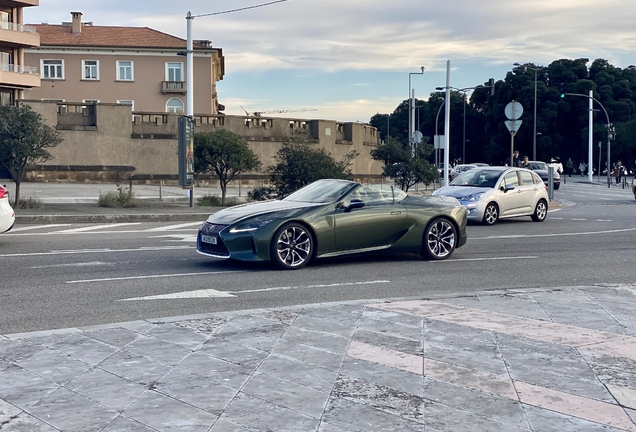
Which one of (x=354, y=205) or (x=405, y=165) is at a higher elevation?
(x=405, y=165)

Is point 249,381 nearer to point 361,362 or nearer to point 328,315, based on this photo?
point 361,362

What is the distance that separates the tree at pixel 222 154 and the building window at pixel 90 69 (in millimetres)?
39459

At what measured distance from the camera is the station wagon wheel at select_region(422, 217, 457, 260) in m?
13.0

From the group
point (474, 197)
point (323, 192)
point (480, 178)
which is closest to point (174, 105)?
point (480, 178)

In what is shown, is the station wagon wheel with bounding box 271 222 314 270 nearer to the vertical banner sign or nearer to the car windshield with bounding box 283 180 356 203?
the car windshield with bounding box 283 180 356 203

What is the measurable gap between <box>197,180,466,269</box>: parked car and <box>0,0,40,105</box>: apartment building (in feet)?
151

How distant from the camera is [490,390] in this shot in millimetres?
5621

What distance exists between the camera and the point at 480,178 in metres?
21.8

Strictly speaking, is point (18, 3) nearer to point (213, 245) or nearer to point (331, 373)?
point (213, 245)

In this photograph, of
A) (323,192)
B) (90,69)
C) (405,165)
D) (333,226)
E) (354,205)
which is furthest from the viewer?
(90,69)

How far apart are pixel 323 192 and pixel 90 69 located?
55.2 m

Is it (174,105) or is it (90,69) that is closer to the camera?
(90,69)

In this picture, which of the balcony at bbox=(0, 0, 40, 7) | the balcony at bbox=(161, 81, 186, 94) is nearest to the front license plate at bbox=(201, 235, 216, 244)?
the balcony at bbox=(0, 0, 40, 7)

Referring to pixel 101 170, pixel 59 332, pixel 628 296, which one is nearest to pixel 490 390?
pixel 59 332
